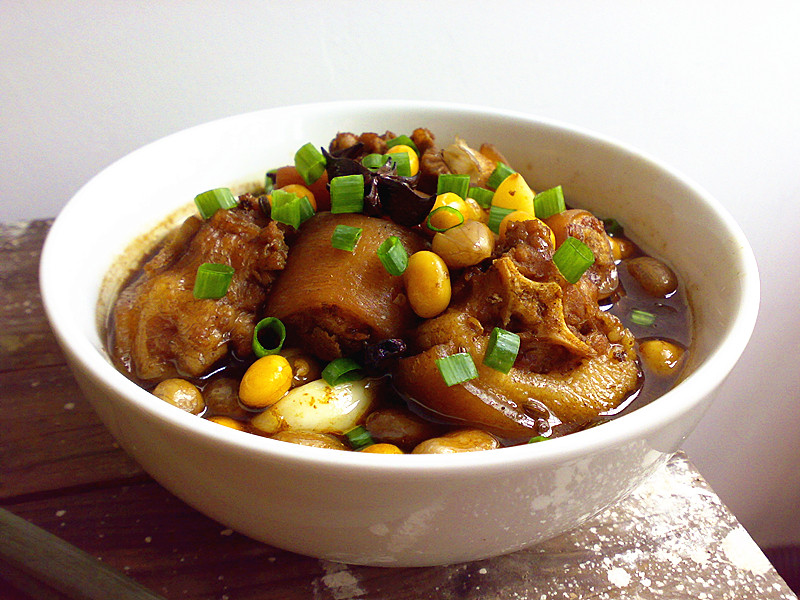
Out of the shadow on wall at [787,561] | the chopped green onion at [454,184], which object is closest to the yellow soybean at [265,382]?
the chopped green onion at [454,184]

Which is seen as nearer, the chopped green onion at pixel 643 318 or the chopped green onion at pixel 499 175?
the chopped green onion at pixel 643 318

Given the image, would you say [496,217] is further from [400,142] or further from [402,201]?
[400,142]

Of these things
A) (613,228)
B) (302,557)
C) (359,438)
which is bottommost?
(302,557)

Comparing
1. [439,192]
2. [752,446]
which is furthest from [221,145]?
[752,446]

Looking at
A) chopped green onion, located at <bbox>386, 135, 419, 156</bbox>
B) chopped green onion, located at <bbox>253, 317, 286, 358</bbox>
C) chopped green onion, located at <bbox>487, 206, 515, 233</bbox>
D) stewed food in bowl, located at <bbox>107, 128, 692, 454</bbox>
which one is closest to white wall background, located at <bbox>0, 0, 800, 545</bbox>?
chopped green onion, located at <bbox>386, 135, 419, 156</bbox>

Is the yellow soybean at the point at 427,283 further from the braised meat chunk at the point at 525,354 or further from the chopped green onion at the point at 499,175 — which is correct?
the chopped green onion at the point at 499,175

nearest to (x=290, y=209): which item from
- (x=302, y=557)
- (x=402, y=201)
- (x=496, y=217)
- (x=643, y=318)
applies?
(x=402, y=201)

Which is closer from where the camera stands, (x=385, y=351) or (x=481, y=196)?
(x=385, y=351)
